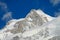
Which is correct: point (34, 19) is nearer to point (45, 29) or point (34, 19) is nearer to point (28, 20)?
point (28, 20)

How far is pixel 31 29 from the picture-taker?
1259 centimetres

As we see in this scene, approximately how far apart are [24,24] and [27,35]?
365 cm

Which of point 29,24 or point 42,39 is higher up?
point 29,24

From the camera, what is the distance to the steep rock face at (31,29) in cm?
1127

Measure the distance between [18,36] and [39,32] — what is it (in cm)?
120

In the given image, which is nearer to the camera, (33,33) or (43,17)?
(33,33)

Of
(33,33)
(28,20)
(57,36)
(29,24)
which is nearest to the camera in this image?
(57,36)

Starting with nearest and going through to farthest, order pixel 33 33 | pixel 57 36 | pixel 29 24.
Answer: pixel 57 36, pixel 33 33, pixel 29 24

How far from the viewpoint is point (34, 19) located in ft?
53.0

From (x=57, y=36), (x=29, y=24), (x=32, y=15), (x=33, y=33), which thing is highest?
(x=32, y=15)

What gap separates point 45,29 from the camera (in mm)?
11227

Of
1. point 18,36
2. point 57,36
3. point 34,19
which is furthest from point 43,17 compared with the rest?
point 57,36

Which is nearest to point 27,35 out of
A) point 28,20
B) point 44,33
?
point 44,33

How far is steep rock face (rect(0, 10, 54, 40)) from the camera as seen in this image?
11.3m
